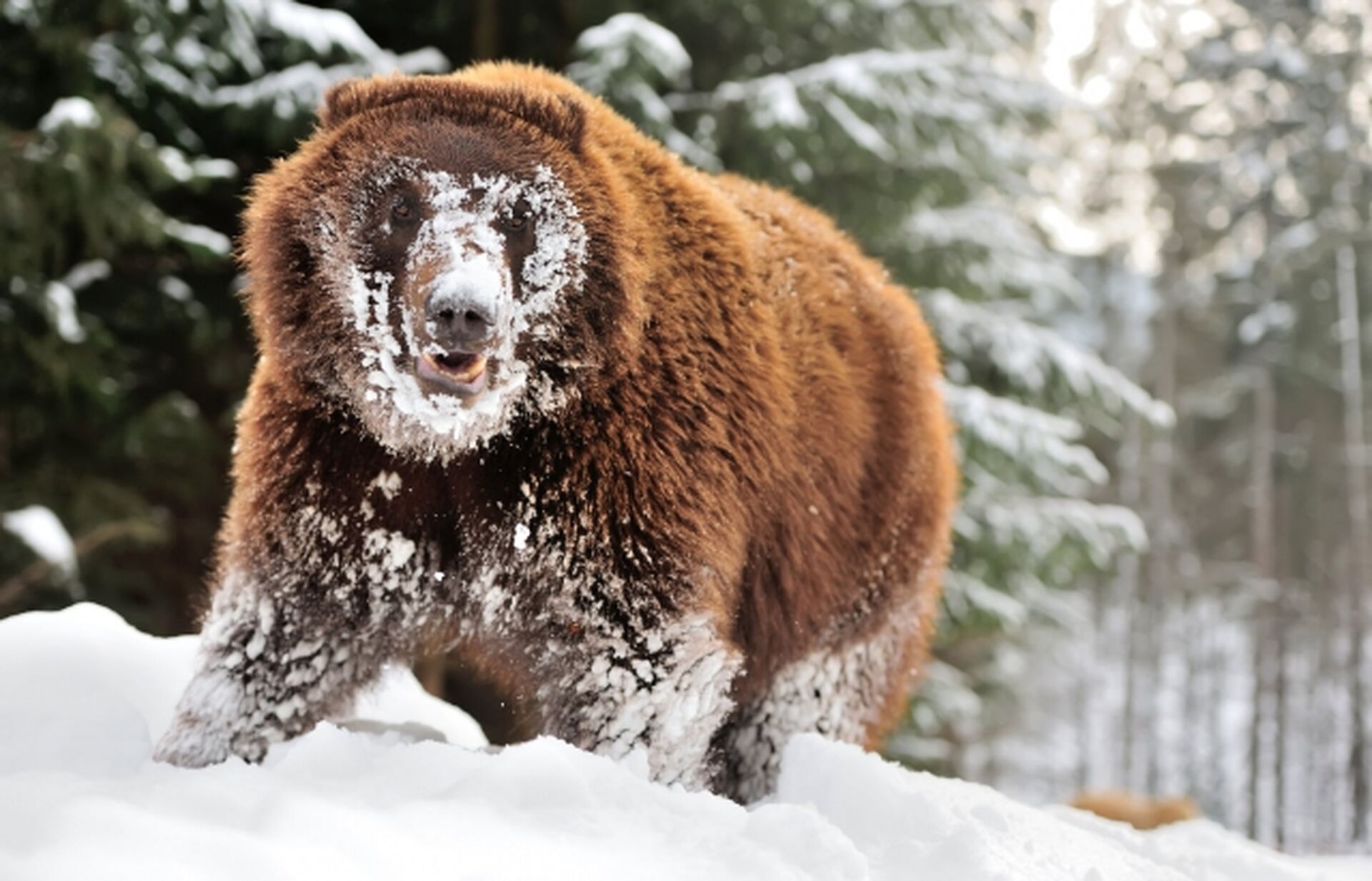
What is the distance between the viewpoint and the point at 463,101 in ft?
10.0

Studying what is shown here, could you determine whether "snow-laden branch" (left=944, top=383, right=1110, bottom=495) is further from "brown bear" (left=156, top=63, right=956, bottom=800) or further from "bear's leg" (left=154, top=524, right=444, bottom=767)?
"bear's leg" (left=154, top=524, right=444, bottom=767)

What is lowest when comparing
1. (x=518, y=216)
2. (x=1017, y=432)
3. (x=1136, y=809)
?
(x=1136, y=809)

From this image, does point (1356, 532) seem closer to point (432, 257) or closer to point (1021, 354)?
point (1021, 354)

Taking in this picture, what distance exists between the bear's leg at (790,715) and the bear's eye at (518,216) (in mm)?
1646

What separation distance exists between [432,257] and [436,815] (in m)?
1.33

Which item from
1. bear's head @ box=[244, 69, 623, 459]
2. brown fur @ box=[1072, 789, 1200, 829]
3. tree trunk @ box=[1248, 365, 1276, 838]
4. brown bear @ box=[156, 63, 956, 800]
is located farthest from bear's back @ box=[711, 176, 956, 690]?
tree trunk @ box=[1248, 365, 1276, 838]

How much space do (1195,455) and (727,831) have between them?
1072 inches

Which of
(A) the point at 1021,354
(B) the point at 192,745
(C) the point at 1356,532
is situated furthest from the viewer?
(C) the point at 1356,532

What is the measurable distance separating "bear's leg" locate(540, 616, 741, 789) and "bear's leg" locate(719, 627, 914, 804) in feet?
2.32

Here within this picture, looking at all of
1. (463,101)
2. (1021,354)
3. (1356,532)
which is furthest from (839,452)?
(1356,532)

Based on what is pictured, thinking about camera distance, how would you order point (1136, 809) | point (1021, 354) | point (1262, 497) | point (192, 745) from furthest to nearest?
point (1262, 497), point (1021, 354), point (1136, 809), point (192, 745)

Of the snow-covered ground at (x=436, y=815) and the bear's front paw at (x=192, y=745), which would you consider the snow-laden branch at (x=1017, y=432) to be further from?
the bear's front paw at (x=192, y=745)

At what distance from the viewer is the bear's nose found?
2590mm

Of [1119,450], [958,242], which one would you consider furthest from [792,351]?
[1119,450]
